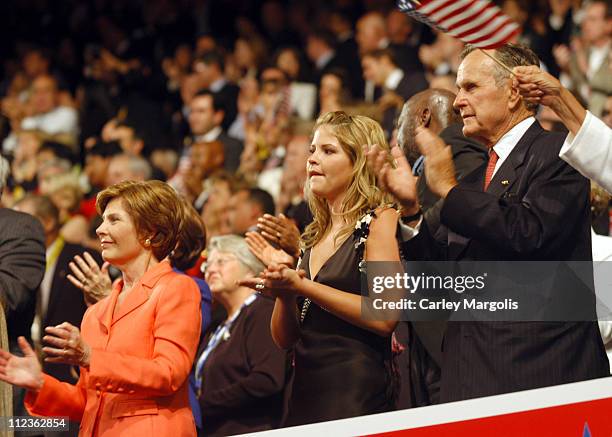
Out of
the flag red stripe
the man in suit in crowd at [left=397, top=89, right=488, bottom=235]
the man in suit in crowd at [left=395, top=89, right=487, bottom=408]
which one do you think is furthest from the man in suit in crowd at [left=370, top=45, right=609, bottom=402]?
the man in suit in crowd at [left=397, top=89, right=488, bottom=235]

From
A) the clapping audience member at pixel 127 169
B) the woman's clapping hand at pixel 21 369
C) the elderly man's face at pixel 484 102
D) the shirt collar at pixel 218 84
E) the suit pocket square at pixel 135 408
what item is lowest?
the suit pocket square at pixel 135 408

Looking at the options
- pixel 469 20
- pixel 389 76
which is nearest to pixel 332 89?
pixel 389 76

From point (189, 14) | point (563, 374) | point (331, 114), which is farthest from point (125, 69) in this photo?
point (563, 374)

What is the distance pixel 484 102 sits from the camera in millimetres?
4027

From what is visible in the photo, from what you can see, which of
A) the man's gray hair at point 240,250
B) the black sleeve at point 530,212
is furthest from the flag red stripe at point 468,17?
the man's gray hair at point 240,250

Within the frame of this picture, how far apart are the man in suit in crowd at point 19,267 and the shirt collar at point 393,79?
4961 millimetres

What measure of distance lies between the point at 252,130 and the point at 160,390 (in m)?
6.58

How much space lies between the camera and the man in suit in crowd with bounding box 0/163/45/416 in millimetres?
4676

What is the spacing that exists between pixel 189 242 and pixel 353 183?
1.13 m

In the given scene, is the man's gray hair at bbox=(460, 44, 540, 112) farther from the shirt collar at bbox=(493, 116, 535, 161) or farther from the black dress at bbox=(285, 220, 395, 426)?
the black dress at bbox=(285, 220, 395, 426)

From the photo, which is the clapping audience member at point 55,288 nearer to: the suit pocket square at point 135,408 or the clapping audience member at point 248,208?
the clapping audience member at point 248,208

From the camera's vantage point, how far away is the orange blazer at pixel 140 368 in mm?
3658

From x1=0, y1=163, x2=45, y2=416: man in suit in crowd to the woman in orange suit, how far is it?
2.44 ft

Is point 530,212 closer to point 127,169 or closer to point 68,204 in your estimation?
point 127,169
